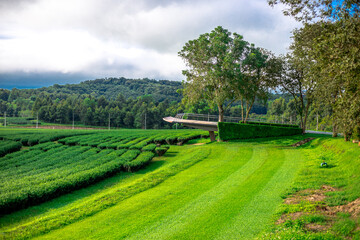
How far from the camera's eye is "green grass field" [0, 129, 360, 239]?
6887mm

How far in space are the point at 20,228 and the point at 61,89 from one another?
170 m

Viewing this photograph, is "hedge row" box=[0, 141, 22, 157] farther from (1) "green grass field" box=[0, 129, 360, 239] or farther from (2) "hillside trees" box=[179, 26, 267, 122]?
(2) "hillside trees" box=[179, 26, 267, 122]

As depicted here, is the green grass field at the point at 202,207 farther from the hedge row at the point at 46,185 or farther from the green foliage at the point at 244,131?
the green foliage at the point at 244,131

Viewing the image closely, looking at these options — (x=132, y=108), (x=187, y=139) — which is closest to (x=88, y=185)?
(x=187, y=139)

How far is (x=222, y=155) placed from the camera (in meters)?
20.0

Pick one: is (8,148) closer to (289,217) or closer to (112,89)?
(289,217)

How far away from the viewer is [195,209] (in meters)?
8.63

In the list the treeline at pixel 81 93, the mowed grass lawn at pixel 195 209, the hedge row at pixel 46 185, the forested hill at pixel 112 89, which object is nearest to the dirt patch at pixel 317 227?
the mowed grass lawn at pixel 195 209

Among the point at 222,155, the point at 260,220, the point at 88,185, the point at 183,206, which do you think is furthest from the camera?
the point at 222,155

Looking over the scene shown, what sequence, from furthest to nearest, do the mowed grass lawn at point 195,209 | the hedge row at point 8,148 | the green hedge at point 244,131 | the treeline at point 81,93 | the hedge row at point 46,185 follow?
the treeline at point 81,93, the green hedge at point 244,131, the hedge row at point 8,148, the hedge row at point 46,185, the mowed grass lawn at point 195,209

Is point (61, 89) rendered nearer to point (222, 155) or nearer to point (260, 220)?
point (222, 155)

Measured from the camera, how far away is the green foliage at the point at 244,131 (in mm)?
28625

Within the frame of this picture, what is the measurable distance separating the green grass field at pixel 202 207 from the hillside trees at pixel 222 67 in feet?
52.5

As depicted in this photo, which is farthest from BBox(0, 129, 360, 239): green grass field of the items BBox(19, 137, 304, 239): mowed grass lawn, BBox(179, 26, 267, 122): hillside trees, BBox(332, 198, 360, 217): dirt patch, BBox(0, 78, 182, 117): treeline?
BBox(0, 78, 182, 117): treeline
